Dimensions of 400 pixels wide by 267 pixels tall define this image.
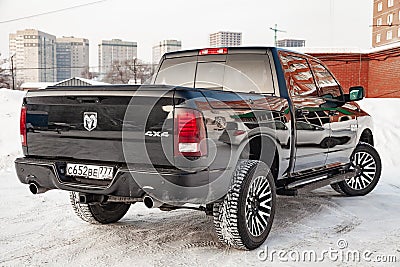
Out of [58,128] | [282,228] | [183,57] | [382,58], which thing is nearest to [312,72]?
[183,57]

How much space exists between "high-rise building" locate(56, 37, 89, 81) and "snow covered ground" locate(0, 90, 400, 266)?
52882mm

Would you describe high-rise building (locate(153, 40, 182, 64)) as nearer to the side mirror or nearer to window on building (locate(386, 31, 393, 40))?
window on building (locate(386, 31, 393, 40))

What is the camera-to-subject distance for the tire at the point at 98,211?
4.99 meters

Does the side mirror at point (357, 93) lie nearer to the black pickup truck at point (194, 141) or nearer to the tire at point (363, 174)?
the black pickup truck at point (194, 141)

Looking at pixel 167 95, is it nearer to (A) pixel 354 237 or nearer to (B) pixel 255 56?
(B) pixel 255 56

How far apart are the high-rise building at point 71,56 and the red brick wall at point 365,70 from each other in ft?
147

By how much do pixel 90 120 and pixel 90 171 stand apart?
40 centimetres

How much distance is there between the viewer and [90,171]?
12.7 ft

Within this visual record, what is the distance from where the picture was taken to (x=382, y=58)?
1552 centimetres

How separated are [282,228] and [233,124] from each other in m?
1.58

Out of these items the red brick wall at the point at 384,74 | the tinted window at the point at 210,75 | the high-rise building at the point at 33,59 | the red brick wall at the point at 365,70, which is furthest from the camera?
the high-rise building at the point at 33,59

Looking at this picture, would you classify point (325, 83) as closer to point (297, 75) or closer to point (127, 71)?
point (297, 75)

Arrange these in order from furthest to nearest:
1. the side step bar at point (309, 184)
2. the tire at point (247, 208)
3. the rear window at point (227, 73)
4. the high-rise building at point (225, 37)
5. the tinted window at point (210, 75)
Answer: the high-rise building at point (225, 37) → the tinted window at point (210, 75) → the rear window at point (227, 73) → the side step bar at point (309, 184) → the tire at point (247, 208)

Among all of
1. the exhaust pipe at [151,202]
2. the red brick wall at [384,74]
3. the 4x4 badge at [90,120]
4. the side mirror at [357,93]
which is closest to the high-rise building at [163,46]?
the red brick wall at [384,74]
